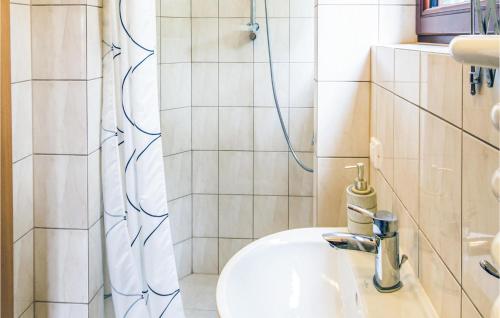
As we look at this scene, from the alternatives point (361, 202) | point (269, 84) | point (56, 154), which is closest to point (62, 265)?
point (56, 154)

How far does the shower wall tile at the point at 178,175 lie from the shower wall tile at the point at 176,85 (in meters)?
0.27

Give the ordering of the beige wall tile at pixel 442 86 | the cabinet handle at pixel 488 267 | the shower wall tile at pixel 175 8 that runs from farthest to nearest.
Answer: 1. the shower wall tile at pixel 175 8
2. the beige wall tile at pixel 442 86
3. the cabinet handle at pixel 488 267

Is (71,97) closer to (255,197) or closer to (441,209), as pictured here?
(441,209)

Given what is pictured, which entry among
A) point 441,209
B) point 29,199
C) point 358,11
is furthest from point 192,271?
point 441,209

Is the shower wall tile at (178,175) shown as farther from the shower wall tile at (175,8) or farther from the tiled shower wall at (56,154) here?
the tiled shower wall at (56,154)

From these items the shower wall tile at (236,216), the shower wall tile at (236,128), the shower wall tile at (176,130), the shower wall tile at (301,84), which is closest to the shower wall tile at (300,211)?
the shower wall tile at (236,216)

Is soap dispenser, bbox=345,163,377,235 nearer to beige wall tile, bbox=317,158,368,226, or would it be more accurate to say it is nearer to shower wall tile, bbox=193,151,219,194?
beige wall tile, bbox=317,158,368,226

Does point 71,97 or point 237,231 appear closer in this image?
point 71,97

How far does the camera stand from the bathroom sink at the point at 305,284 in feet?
3.02

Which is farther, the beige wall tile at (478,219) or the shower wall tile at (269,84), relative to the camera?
the shower wall tile at (269,84)

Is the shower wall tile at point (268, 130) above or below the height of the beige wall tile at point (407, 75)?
below

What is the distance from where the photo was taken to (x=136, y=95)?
1.60m

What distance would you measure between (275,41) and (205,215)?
1.00 m

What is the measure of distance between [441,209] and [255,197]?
1997 mm
